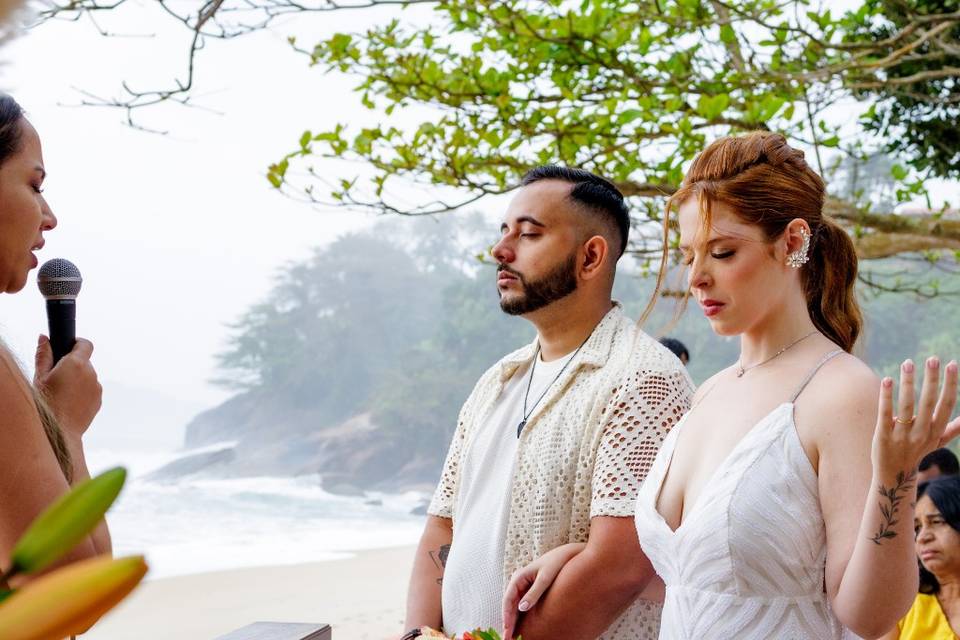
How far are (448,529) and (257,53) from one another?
92.4 ft

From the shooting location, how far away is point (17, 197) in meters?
1.13

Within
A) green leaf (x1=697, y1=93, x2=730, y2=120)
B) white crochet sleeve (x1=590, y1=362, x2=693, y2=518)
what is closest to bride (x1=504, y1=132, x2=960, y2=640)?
white crochet sleeve (x1=590, y1=362, x2=693, y2=518)

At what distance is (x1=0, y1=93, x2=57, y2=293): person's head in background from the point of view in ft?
3.67

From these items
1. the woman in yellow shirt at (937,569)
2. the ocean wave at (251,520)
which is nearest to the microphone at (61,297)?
the woman in yellow shirt at (937,569)

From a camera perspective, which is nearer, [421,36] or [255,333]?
[421,36]

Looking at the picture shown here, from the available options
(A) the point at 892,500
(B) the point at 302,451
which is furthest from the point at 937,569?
(B) the point at 302,451

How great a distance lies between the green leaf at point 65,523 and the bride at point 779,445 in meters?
1.07

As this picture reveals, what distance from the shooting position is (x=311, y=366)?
28453 millimetres

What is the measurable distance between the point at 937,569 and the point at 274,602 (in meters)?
12.6

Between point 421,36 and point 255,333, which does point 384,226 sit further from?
point 421,36

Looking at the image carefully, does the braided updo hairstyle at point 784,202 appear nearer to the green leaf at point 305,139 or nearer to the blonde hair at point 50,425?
the blonde hair at point 50,425

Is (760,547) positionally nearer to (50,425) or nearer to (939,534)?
(50,425)

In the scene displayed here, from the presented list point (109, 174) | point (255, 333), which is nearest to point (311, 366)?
point (255, 333)

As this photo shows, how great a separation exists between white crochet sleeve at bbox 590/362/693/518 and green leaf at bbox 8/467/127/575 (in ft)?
5.29
